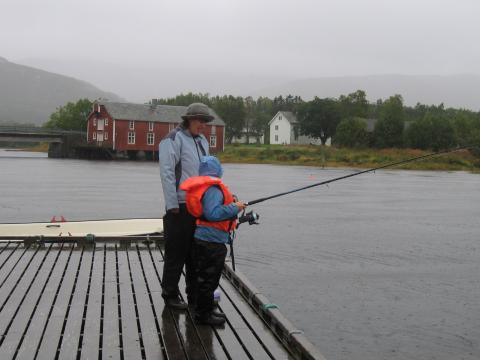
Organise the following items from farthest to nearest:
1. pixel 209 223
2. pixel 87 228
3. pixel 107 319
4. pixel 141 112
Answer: pixel 141 112
pixel 87 228
pixel 107 319
pixel 209 223

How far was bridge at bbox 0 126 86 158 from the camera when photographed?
8594 cm

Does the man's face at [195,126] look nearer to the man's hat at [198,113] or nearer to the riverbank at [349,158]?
the man's hat at [198,113]

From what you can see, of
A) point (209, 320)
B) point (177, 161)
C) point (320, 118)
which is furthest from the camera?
point (320, 118)

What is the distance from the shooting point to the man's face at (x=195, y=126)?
628 cm

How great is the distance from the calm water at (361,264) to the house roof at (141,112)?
195 ft

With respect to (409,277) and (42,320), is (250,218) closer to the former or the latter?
(42,320)

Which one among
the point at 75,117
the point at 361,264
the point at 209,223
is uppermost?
the point at 75,117

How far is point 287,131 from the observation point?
125 m

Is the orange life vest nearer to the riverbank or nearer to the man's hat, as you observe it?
the man's hat

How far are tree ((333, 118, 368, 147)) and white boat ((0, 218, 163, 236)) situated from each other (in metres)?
79.1

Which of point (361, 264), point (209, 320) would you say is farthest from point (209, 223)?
point (361, 264)

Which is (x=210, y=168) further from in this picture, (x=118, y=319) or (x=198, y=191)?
(x=118, y=319)

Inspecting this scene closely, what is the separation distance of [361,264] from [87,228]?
19.4 feet

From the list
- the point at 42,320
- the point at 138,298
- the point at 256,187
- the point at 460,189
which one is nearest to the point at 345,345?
the point at 138,298
